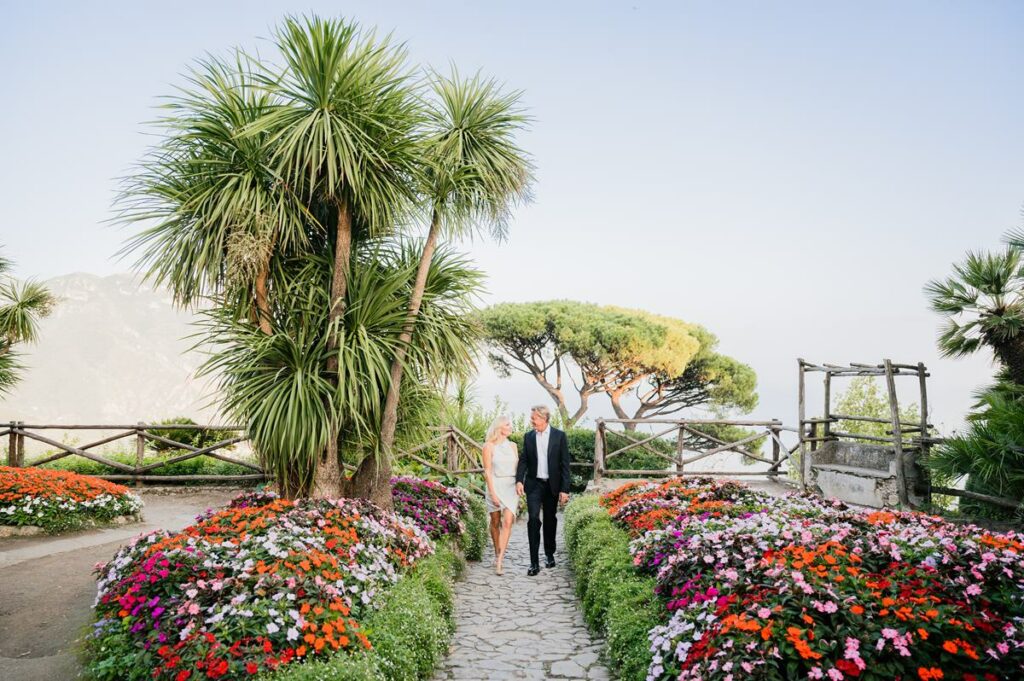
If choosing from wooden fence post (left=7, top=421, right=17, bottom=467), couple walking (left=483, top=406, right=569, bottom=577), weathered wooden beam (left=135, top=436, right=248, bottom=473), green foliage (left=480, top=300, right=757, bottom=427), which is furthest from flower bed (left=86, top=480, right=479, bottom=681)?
green foliage (left=480, top=300, right=757, bottom=427)

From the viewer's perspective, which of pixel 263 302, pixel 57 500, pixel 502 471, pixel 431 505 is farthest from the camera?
pixel 57 500

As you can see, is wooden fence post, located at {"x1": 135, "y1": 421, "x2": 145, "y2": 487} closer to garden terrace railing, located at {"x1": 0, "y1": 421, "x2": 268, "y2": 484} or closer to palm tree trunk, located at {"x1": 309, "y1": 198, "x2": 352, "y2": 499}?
garden terrace railing, located at {"x1": 0, "y1": 421, "x2": 268, "y2": 484}

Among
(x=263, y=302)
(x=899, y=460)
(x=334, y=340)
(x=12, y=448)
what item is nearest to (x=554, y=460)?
(x=334, y=340)

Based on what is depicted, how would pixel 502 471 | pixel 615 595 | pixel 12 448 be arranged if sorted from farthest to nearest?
pixel 12 448
pixel 502 471
pixel 615 595

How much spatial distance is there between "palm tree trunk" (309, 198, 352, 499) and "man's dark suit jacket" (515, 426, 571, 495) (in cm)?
208

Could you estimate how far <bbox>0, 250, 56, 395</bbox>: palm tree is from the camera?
571 inches

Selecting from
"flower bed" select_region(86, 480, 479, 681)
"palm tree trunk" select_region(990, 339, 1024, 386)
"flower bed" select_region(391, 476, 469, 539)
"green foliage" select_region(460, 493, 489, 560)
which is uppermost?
"palm tree trunk" select_region(990, 339, 1024, 386)

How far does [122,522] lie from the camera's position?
32.7 feet

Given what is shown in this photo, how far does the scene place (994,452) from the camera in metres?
7.13

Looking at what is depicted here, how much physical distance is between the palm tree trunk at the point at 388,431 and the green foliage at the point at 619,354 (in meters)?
17.0

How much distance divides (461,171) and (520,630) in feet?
16.5

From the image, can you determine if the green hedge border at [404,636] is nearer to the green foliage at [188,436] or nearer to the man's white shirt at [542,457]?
the man's white shirt at [542,457]

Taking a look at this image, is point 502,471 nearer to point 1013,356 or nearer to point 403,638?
point 403,638

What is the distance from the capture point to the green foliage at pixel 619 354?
25.0 metres
